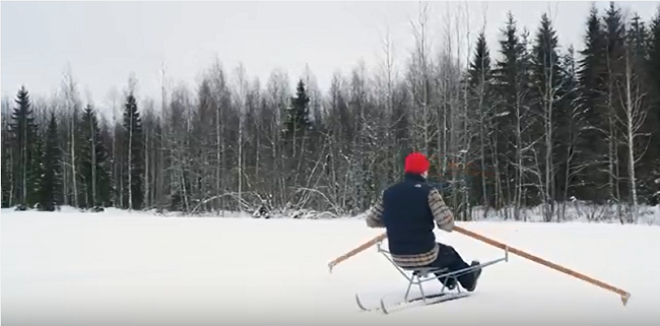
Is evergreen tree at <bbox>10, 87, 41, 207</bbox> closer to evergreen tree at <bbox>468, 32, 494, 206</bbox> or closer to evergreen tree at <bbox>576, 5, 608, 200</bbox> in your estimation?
evergreen tree at <bbox>468, 32, 494, 206</bbox>

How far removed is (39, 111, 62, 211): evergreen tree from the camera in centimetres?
3953

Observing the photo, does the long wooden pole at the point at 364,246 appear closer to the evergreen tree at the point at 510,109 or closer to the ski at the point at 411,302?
the ski at the point at 411,302

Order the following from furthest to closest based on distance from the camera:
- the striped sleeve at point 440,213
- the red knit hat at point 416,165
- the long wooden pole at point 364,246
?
1. the long wooden pole at point 364,246
2. the red knit hat at point 416,165
3. the striped sleeve at point 440,213

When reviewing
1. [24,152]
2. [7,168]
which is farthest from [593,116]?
[7,168]

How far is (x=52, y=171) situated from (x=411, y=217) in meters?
40.4

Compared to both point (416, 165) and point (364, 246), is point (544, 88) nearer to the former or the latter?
point (364, 246)

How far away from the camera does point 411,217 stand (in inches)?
183

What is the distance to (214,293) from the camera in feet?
17.4

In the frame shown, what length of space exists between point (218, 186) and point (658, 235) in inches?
897

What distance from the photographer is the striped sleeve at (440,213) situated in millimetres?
4531

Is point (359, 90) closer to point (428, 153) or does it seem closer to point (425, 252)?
point (428, 153)

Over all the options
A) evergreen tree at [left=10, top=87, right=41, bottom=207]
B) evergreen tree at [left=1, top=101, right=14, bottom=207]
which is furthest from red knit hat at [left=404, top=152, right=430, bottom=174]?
evergreen tree at [left=1, top=101, right=14, bottom=207]

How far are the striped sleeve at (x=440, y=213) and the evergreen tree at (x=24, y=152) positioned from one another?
3963 centimetres

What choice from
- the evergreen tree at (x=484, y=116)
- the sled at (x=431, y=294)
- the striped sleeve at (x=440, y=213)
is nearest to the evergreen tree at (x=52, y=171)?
the evergreen tree at (x=484, y=116)
